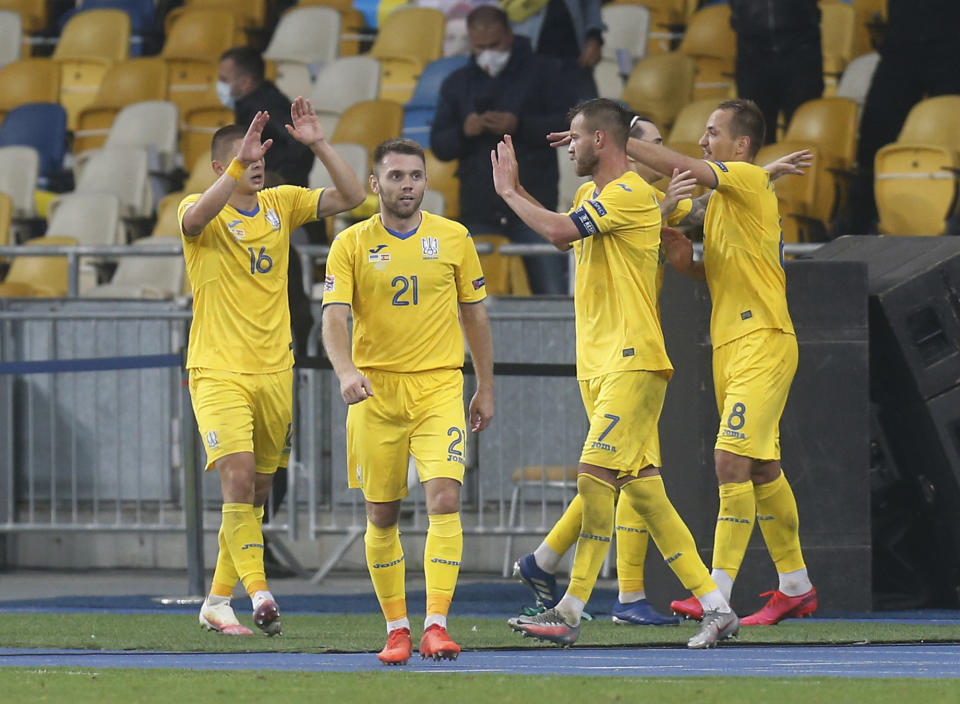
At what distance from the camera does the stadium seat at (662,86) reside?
1576cm

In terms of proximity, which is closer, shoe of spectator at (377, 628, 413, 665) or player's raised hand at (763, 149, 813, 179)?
shoe of spectator at (377, 628, 413, 665)

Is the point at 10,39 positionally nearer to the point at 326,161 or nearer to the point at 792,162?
the point at 326,161

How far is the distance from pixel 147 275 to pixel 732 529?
24.0 ft

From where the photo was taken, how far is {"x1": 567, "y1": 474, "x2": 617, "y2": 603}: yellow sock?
7789 mm

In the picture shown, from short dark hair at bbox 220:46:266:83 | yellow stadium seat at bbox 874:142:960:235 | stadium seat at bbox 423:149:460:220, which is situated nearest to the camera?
yellow stadium seat at bbox 874:142:960:235

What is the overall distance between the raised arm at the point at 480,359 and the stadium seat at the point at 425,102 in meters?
8.56

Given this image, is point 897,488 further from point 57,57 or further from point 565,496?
point 57,57

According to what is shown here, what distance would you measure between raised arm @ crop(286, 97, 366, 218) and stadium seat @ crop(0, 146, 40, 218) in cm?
807

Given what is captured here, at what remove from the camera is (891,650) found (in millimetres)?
7672

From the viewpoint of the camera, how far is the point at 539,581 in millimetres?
8812

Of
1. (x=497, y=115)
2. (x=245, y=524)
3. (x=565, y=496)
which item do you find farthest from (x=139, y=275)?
(x=245, y=524)

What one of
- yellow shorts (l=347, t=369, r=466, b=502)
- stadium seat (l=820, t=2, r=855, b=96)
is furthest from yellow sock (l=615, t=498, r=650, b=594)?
stadium seat (l=820, t=2, r=855, b=96)

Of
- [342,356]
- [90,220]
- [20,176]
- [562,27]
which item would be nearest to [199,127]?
[20,176]

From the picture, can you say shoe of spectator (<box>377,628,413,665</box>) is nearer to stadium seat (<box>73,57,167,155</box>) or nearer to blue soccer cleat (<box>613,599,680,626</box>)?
blue soccer cleat (<box>613,599,680,626</box>)
